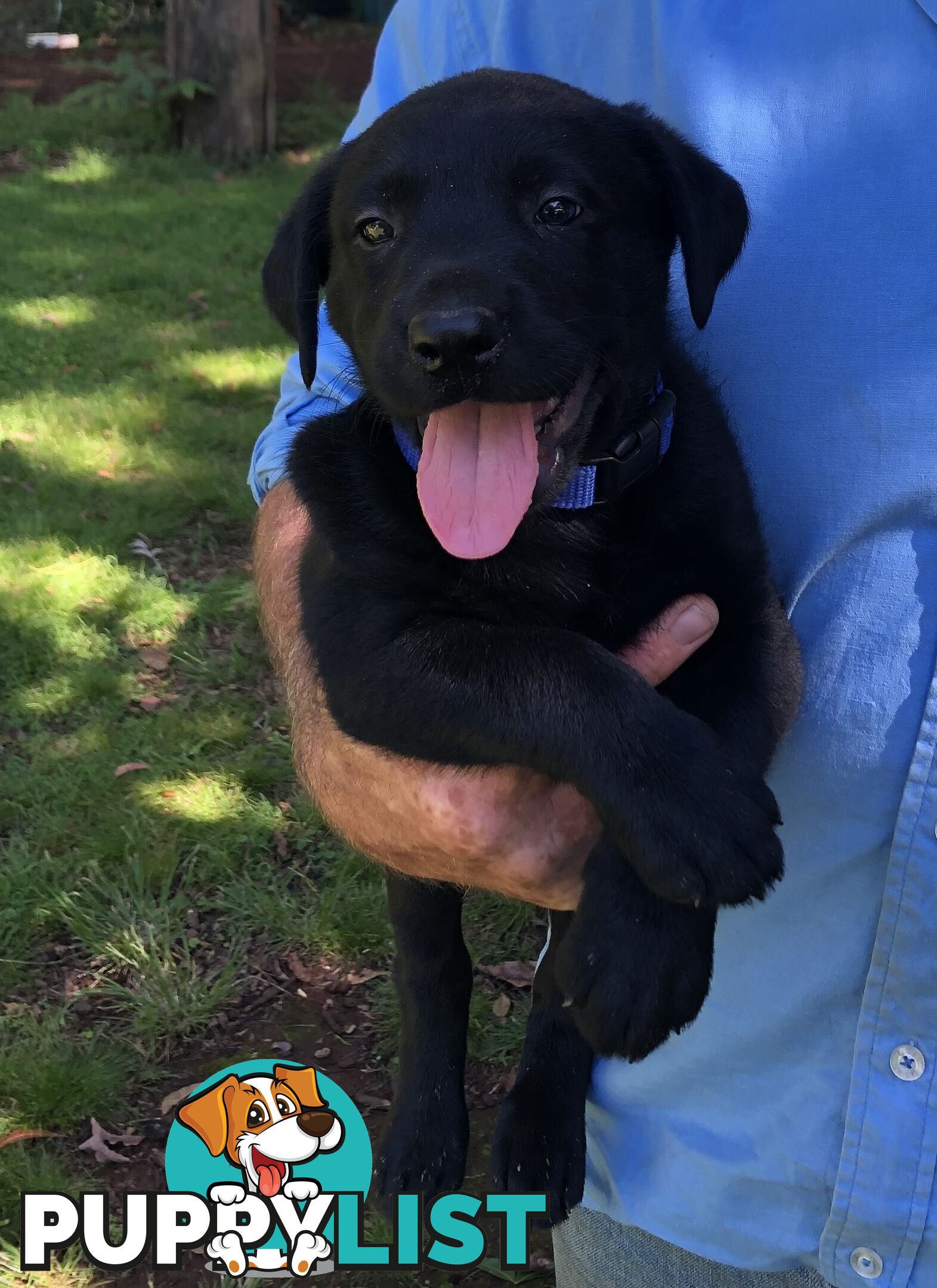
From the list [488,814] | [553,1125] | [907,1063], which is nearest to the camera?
[907,1063]

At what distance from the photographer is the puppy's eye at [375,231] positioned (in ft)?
6.23

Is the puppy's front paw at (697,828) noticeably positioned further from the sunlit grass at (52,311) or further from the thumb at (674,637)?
the sunlit grass at (52,311)

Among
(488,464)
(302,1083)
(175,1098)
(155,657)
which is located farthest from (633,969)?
(155,657)

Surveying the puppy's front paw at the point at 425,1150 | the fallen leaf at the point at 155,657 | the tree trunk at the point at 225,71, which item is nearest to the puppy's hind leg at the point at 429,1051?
the puppy's front paw at the point at 425,1150

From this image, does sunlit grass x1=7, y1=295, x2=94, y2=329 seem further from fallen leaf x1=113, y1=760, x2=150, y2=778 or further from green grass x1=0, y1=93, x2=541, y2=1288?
fallen leaf x1=113, y1=760, x2=150, y2=778

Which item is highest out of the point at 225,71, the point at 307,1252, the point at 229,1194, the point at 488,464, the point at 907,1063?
the point at 225,71

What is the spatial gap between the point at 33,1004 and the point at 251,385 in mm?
3384

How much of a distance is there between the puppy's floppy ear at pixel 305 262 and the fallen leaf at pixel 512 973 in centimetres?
151

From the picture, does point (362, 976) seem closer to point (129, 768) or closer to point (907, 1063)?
point (129, 768)

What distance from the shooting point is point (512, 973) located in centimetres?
300

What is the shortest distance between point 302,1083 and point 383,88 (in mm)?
1892

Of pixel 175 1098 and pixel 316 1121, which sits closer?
pixel 316 1121

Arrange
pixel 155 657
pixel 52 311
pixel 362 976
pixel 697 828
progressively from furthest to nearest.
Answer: pixel 52 311
pixel 155 657
pixel 362 976
pixel 697 828

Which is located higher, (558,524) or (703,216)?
(703,216)
